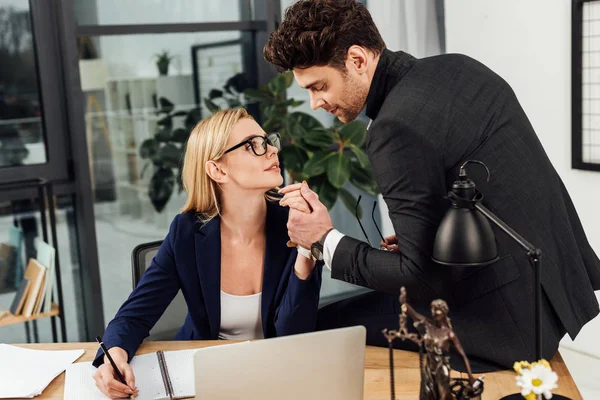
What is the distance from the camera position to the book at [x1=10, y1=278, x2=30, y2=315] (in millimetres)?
3330

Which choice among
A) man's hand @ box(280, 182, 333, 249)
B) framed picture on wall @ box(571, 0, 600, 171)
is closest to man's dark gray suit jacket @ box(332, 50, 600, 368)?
man's hand @ box(280, 182, 333, 249)

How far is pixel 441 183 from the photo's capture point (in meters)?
1.63

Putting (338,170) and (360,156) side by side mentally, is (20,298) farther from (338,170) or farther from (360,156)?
(360,156)

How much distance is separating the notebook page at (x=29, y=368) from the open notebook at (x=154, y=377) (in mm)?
47

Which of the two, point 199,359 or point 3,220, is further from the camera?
point 3,220

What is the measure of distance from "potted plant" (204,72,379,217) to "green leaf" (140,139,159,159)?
0.35m

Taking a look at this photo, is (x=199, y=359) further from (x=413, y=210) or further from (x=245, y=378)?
(x=413, y=210)

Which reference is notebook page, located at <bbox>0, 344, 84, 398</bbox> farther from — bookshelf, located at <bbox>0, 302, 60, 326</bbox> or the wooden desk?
bookshelf, located at <bbox>0, 302, 60, 326</bbox>

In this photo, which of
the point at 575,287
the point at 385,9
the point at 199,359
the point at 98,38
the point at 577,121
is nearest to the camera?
the point at 199,359

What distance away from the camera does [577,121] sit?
11.3ft

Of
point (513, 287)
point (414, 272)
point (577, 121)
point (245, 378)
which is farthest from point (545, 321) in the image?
point (577, 121)

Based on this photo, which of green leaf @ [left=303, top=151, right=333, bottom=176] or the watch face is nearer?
the watch face

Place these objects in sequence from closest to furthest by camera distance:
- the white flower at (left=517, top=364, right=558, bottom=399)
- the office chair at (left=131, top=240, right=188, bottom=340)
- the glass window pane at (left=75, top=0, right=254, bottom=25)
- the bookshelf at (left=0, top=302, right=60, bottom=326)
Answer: the white flower at (left=517, top=364, right=558, bottom=399) → the office chair at (left=131, top=240, right=188, bottom=340) → the bookshelf at (left=0, top=302, right=60, bottom=326) → the glass window pane at (left=75, top=0, right=254, bottom=25)

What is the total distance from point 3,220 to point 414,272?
255 centimetres
